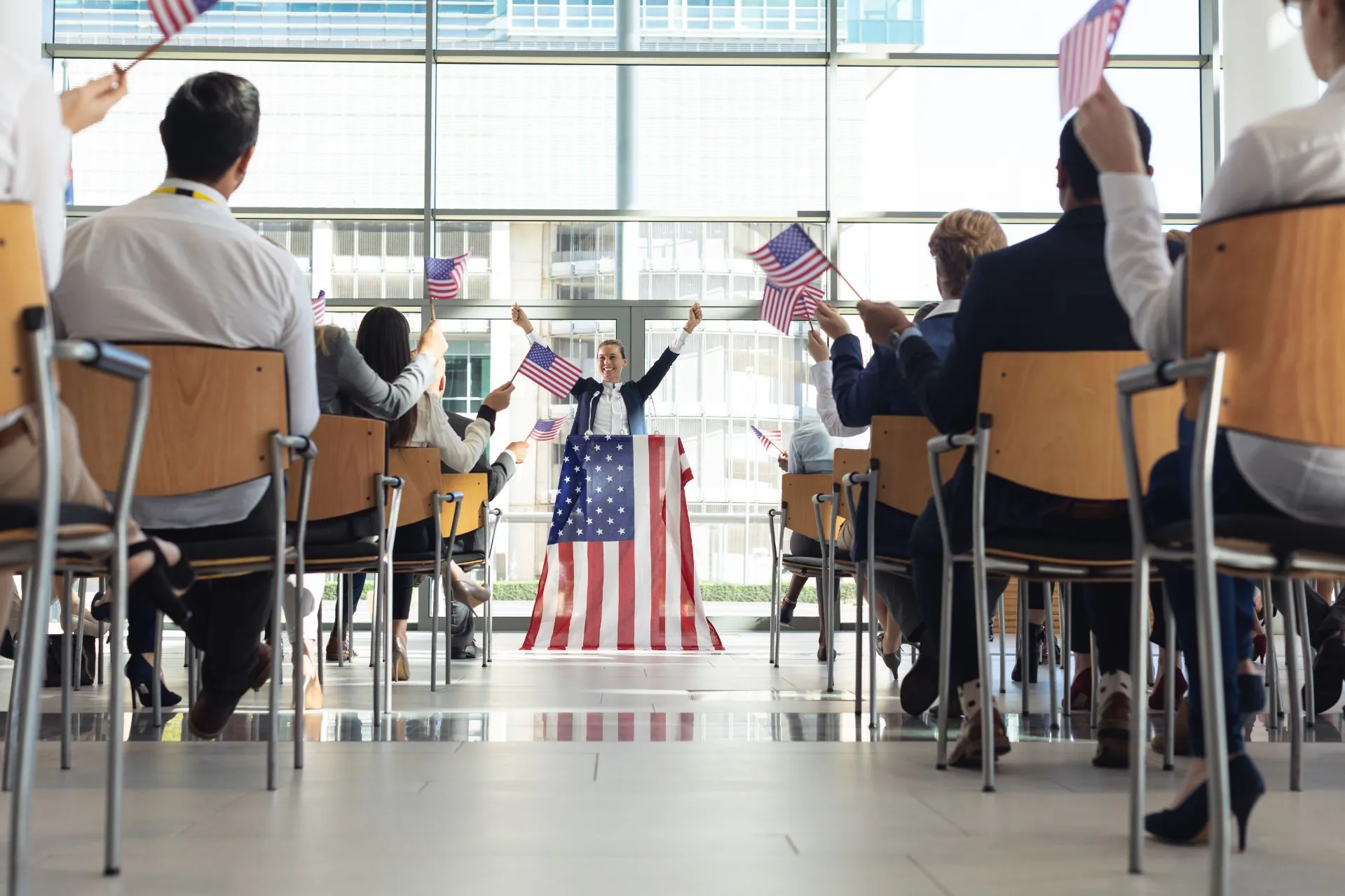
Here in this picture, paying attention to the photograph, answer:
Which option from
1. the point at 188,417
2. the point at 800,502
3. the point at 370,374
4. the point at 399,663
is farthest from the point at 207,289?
the point at 800,502

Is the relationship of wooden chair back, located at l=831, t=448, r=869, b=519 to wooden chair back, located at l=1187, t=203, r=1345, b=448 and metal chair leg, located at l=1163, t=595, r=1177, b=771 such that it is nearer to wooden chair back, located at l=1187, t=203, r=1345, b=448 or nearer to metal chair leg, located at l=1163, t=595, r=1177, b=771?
metal chair leg, located at l=1163, t=595, r=1177, b=771

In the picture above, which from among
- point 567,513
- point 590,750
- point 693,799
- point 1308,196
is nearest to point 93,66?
point 567,513

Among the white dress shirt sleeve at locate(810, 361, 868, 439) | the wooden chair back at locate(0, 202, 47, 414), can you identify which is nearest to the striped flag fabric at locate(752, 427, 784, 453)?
the white dress shirt sleeve at locate(810, 361, 868, 439)

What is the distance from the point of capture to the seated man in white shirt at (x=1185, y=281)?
152 cm

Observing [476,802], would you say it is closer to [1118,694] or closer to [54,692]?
[1118,694]

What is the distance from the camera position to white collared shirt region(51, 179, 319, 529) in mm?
2486

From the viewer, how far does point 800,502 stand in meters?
5.34

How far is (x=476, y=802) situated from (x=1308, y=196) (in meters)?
1.52

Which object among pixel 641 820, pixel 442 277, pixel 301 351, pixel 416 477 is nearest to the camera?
pixel 641 820

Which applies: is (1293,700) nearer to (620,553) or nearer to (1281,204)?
(1281,204)

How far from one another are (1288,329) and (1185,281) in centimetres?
16

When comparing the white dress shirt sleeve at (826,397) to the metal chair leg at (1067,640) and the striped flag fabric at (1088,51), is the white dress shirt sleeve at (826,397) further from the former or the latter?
the striped flag fabric at (1088,51)

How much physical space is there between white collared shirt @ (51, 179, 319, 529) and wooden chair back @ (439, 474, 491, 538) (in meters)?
2.20

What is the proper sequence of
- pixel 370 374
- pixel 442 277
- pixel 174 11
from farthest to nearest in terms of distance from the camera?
pixel 442 277 < pixel 370 374 < pixel 174 11
